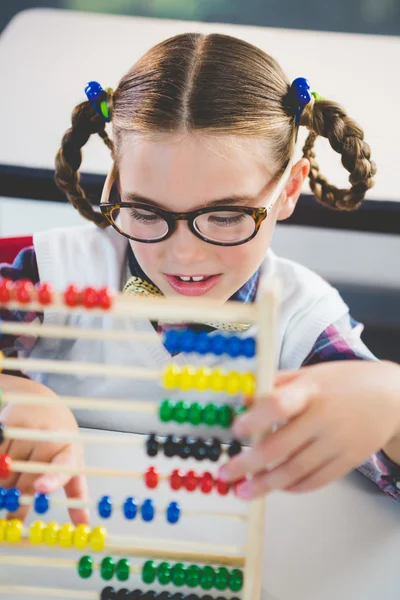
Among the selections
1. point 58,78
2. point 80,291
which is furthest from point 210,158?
point 58,78

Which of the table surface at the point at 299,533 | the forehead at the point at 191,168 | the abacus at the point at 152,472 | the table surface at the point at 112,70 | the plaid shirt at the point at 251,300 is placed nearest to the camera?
the abacus at the point at 152,472

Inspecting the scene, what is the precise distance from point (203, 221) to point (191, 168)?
0.07 m

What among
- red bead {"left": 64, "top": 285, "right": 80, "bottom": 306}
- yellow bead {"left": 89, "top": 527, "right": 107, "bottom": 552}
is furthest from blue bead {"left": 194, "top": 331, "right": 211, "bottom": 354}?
yellow bead {"left": 89, "top": 527, "right": 107, "bottom": 552}

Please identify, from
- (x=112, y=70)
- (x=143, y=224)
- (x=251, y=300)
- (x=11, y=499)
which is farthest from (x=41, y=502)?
(x=112, y=70)

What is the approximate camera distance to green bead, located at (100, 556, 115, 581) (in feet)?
2.03

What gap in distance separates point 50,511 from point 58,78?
1.06 meters

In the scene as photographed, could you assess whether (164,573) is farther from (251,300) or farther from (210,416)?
(251,300)

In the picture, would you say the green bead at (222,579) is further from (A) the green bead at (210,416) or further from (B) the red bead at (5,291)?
(B) the red bead at (5,291)

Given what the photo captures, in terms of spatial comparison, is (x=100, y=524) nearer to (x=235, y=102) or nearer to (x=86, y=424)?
(x=86, y=424)

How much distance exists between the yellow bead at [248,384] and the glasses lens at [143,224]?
0.95ft

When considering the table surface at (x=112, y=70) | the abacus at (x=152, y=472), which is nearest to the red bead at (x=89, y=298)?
the abacus at (x=152, y=472)

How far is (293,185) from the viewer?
917 mm

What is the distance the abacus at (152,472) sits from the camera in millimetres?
528

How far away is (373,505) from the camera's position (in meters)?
0.74
